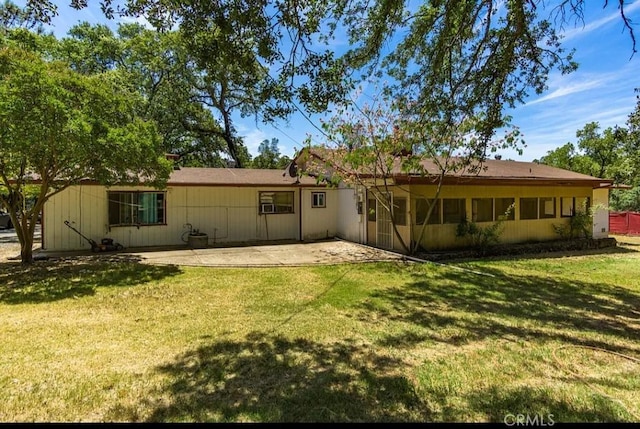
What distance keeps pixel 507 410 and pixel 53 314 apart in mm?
6169

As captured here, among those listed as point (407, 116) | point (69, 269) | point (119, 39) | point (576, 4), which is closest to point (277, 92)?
point (407, 116)

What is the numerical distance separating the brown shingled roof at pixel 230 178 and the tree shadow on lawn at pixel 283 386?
974 centimetres

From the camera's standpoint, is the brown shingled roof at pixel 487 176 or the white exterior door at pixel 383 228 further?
the white exterior door at pixel 383 228

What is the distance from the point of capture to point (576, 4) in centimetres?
618

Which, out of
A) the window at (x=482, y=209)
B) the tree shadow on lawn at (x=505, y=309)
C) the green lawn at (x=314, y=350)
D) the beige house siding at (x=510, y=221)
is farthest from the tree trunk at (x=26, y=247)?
the window at (x=482, y=209)

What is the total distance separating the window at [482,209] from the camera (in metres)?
12.7

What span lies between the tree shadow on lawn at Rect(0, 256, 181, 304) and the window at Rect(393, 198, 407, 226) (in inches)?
273

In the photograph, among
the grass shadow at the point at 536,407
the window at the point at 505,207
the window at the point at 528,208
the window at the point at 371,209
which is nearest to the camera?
the grass shadow at the point at 536,407

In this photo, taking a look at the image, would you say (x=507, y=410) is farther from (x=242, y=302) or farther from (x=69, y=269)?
(x=69, y=269)

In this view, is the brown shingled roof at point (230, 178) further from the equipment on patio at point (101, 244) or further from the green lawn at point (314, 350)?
the green lawn at point (314, 350)

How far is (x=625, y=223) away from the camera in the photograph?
19.8 meters

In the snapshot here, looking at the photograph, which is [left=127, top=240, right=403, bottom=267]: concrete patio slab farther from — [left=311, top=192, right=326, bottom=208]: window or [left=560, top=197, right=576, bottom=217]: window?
[left=560, top=197, right=576, bottom=217]: window

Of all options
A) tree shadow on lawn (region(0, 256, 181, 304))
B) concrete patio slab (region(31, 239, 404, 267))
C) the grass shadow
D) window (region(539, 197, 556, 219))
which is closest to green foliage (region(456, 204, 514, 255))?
concrete patio slab (region(31, 239, 404, 267))

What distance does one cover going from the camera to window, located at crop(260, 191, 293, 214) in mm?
14633
